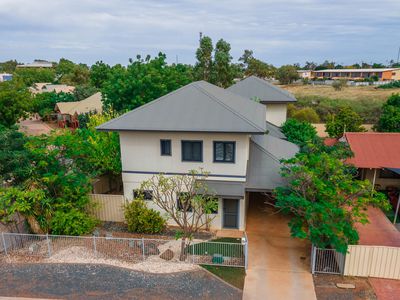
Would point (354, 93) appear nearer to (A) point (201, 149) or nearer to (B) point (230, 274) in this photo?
(A) point (201, 149)

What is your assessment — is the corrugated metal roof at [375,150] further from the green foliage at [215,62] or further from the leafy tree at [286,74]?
the leafy tree at [286,74]

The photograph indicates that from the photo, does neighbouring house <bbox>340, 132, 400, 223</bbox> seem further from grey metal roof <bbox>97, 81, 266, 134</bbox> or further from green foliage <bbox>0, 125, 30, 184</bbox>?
green foliage <bbox>0, 125, 30, 184</bbox>

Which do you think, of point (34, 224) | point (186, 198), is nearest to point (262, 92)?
point (186, 198)

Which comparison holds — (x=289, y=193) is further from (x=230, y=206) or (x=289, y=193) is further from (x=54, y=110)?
(x=54, y=110)

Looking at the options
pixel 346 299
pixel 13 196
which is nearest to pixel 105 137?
pixel 13 196

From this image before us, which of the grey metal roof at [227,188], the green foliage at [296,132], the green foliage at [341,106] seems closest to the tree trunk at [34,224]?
the grey metal roof at [227,188]

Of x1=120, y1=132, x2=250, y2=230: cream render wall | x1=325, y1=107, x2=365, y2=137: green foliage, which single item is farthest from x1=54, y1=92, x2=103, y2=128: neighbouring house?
x1=325, y1=107, x2=365, y2=137: green foliage

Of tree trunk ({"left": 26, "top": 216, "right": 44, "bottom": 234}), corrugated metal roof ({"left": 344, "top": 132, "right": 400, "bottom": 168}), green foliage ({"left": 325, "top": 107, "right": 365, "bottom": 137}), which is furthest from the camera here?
green foliage ({"left": 325, "top": 107, "right": 365, "bottom": 137})
